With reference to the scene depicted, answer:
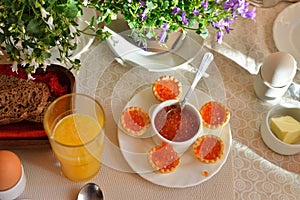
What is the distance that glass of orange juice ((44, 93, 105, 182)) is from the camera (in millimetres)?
950

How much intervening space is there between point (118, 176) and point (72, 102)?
0.62ft

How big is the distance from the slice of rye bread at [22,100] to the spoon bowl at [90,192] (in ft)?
0.62

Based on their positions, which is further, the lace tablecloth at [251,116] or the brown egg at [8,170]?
the lace tablecloth at [251,116]

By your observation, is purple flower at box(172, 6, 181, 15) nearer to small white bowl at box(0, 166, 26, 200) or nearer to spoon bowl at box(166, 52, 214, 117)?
spoon bowl at box(166, 52, 214, 117)

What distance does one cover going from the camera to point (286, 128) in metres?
1.03

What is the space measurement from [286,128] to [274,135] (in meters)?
0.04

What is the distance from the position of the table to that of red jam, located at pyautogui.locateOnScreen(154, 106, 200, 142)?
0.36ft

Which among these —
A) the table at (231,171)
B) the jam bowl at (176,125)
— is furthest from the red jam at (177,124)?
the table at (231,171)

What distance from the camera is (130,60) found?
1142 mm

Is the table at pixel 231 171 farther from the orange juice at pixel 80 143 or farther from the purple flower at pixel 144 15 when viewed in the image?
the purple flower at pixel 144 15

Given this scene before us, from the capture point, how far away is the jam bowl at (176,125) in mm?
999

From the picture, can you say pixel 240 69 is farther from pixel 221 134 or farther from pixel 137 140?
pixel 137 140

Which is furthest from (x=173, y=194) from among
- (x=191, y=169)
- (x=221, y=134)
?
(x=221, y=134)

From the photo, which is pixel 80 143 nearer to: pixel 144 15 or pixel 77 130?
pixel 77 130
